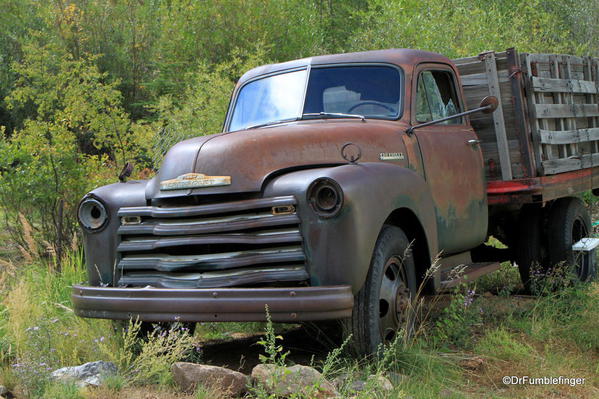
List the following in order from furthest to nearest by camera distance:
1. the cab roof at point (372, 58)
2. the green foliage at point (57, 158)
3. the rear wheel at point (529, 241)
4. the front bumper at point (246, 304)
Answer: the green foliage at point (57, 158) → the rear wheel at point (529, 241) → the cab roof at point (372, 58) → the front bumper at point (246, 304)

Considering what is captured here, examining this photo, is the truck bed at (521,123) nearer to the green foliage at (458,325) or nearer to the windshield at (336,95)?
the windshield at (336,95)

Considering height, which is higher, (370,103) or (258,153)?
(370,103)

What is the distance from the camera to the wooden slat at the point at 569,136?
703cm

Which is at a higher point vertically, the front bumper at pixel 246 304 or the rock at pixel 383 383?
the front bumper at pixel 246 304

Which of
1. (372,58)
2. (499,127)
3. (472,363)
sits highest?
(372,58)

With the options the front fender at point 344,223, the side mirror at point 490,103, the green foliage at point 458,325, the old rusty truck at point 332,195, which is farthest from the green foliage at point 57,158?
the front fender at point 344,223

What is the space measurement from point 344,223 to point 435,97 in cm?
238

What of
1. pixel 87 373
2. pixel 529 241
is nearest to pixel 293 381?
pixel 87 373

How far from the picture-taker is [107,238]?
5039mm

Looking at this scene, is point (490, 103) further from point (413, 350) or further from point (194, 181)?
point (194, 181)

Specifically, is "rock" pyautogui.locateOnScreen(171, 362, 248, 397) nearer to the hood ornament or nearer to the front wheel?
the front wheel

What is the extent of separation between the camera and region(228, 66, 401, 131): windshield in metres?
5.88

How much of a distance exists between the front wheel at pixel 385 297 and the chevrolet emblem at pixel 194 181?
96cm

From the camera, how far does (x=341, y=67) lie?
19.8 feet
